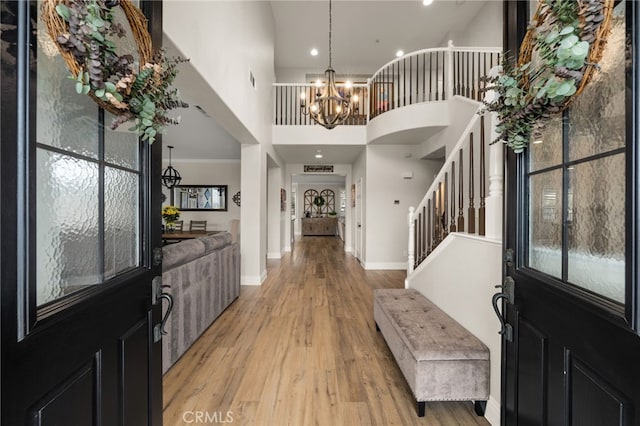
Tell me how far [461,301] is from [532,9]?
1.78m

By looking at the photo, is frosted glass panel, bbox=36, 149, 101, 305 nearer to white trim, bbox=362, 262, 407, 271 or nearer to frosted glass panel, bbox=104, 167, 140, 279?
frosted glass panel, bbox=104, 167, 140, 279

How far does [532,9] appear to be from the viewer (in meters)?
1.16

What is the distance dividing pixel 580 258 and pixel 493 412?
4.28ft

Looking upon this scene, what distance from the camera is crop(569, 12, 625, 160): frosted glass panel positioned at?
81cm

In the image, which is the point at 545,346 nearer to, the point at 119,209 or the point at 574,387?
the point at 574,387

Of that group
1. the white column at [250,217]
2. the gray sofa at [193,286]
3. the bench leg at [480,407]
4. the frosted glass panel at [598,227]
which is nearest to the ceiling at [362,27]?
the white column at [250,217]

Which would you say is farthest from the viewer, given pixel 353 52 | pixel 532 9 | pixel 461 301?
pixel 353 52

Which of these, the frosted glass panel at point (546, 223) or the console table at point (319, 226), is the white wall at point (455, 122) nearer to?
the frosted glass panel at point (546, 223)

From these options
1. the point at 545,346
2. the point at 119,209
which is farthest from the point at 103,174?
the point at 545,346

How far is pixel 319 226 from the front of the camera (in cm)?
1409

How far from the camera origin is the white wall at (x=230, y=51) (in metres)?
2.20

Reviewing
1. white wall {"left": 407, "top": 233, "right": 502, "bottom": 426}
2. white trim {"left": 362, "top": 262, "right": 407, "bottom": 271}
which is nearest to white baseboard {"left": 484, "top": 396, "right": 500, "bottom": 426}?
white wall {"left": 407, "top": 233, "right": 502, "bottom": 426}

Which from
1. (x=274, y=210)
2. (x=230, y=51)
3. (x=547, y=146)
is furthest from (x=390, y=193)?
(x=547, y=146)

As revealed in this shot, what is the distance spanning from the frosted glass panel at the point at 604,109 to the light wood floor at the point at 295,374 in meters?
1.73
